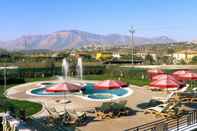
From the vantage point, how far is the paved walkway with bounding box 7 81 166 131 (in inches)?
700

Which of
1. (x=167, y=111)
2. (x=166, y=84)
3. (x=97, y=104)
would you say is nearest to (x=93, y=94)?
(x=97, y=104)

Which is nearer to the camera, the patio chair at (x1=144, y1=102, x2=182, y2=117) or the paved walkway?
the paved walkway

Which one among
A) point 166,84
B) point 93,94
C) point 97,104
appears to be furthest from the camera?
point 93,94

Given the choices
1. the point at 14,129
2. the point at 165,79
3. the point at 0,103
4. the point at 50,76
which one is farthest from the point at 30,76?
the point at 14,129

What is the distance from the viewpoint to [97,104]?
2452cm

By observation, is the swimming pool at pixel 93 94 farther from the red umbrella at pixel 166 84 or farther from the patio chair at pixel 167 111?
the patio chair at pixel 167 111

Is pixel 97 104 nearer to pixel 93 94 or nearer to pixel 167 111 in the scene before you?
pixel 93 94

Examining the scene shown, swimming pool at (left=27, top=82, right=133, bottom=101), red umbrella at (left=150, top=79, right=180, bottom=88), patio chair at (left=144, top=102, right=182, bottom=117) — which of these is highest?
red umbrella at (left=150, top=79, right=180, bottom=88)

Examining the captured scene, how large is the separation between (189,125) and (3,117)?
8301 millimetres

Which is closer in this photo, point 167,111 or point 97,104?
point 167,111

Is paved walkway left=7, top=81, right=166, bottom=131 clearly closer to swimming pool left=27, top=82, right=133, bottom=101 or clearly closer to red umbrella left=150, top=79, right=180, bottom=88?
swimming pool left=27, top=82, right=133, bottom=101

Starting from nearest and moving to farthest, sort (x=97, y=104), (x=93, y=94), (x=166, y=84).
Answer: (x=166, y=84), (x=97, y=104), (x=93, y=94)

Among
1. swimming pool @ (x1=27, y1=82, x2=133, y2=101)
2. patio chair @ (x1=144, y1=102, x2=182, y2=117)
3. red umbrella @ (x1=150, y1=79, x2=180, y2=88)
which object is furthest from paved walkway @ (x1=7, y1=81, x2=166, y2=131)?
red umbrella @ (x1=150, y1=79, x2=180, y2=88)

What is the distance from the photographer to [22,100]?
27.1 m
